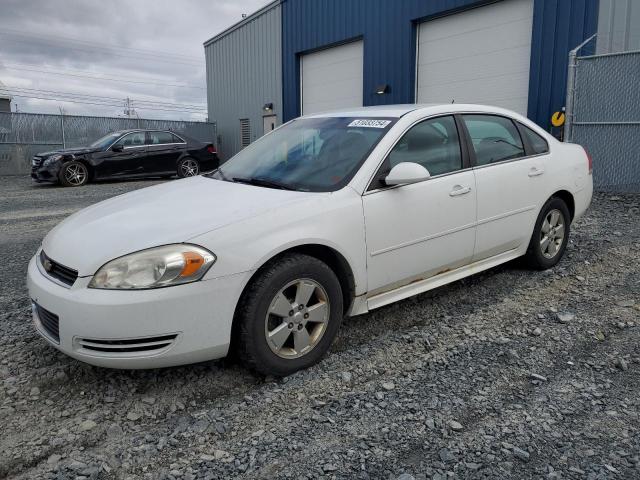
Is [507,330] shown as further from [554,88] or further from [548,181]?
[554,88]

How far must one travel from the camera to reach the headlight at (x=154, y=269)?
259cm

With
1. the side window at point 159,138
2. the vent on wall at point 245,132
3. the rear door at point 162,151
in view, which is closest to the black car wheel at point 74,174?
the rear door at point 162,151

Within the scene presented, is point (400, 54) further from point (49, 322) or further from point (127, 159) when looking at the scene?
point (49, 322)

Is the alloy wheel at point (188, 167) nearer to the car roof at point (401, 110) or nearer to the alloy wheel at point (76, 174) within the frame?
the alloy wheel at point (76, 174)

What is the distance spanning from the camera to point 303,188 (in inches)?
130

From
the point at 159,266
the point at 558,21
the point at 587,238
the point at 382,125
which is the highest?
the point at 558,21

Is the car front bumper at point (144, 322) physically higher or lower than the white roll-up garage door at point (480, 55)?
lower

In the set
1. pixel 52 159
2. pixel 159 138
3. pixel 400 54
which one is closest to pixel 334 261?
pixel 400 54

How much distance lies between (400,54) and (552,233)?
9320 mm

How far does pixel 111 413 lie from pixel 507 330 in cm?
253

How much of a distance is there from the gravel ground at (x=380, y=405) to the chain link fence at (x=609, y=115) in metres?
5.24

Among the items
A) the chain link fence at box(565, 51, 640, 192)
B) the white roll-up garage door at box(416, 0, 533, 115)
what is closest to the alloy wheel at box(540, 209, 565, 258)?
the chain link fence at box(565, 51, 640, 192)

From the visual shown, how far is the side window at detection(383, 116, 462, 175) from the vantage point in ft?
11.7

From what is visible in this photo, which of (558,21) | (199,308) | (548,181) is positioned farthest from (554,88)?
(199,308)
